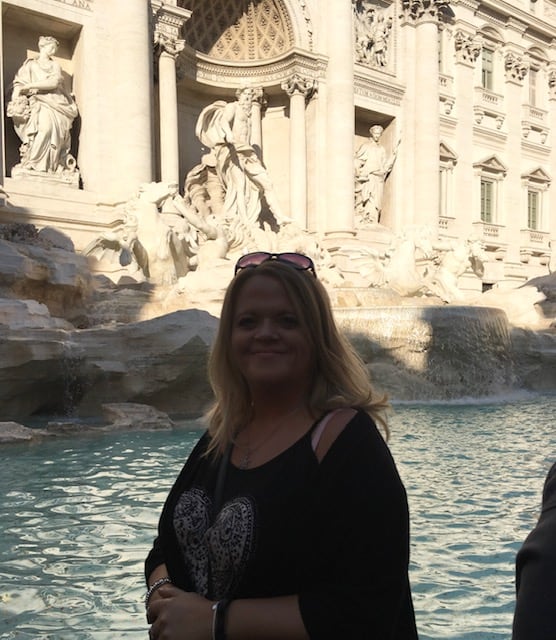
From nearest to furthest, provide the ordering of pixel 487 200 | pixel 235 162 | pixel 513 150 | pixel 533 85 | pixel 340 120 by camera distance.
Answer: pixel 235 162
pixel 340 120
pixel 487 200
pixel 513 150
pixel 533 85

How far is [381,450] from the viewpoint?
4.00 feet

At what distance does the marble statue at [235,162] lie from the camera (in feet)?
51.8

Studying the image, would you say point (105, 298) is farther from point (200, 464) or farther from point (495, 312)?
point (200, 464)

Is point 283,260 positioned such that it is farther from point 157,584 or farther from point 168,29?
point 168,29


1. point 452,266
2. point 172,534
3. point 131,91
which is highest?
point 131,91

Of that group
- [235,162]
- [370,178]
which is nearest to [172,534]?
[235,162]

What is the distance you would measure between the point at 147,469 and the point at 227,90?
48.7 feet

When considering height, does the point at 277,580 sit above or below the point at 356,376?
below

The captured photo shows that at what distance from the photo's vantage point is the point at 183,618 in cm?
125

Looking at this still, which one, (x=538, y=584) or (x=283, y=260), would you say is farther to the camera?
(x=283, y=260)

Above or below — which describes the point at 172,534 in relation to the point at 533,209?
below

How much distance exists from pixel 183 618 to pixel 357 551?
33cm

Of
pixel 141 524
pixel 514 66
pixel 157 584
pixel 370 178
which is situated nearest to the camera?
pixel 157 584

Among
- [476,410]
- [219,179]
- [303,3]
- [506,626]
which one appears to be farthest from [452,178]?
[506,626]
